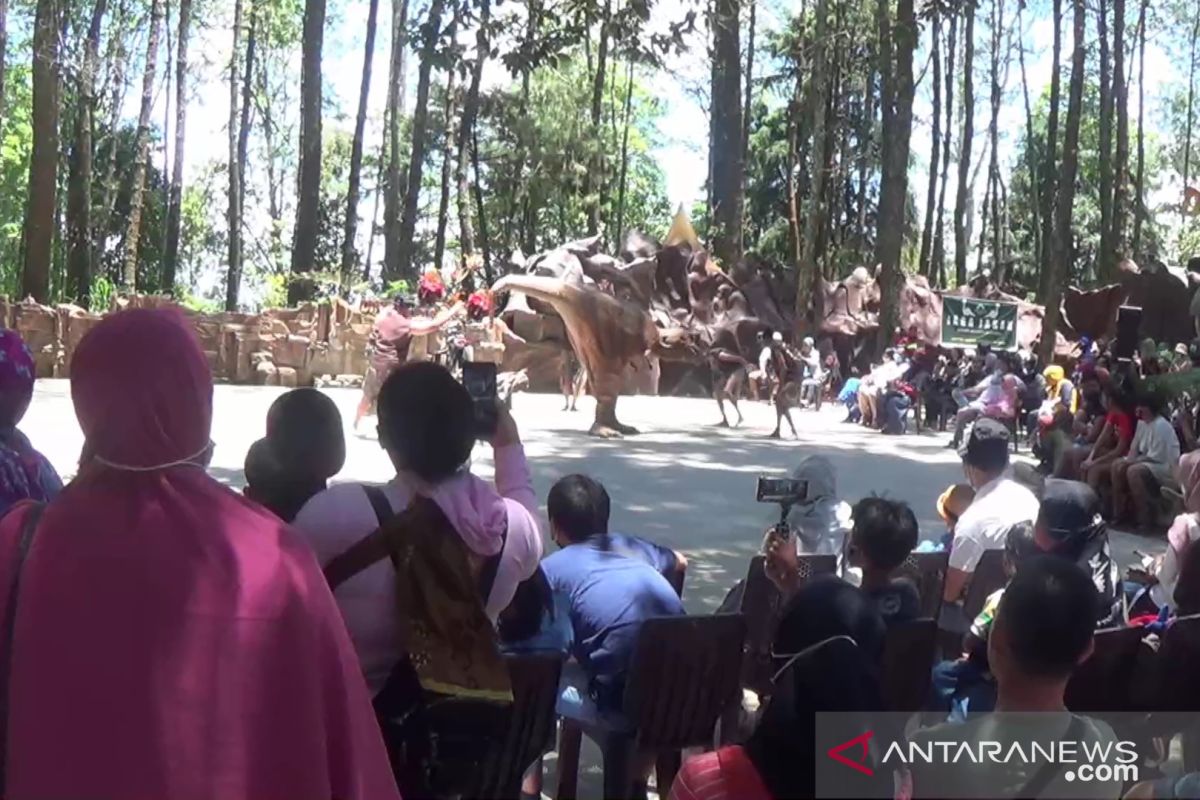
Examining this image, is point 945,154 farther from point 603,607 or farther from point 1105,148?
point 603,607

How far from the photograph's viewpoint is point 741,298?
31906 mm

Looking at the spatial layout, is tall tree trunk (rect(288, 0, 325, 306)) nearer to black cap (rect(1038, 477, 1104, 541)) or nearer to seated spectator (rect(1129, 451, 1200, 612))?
seated spectator (rect(1129, 451, 1200, 612))

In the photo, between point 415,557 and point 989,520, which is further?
point 989,520

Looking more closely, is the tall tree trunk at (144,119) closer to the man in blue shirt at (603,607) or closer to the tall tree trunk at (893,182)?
the tall tree trunk at (893,182)

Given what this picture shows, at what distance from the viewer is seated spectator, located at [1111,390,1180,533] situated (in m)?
10.2

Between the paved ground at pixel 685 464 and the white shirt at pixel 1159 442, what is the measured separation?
626 mm

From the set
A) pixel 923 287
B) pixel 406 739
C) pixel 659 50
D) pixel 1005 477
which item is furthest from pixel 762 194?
pixel 406 739

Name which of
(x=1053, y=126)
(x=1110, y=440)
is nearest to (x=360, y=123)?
(x=1053, y=126)

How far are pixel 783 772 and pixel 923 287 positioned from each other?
110 feet

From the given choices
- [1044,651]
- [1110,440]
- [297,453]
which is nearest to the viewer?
[1044,651]

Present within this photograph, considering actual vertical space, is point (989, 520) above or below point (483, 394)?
below

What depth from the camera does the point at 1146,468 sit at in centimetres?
1029

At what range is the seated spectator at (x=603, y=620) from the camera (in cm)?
389

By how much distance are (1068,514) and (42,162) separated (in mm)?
23552
